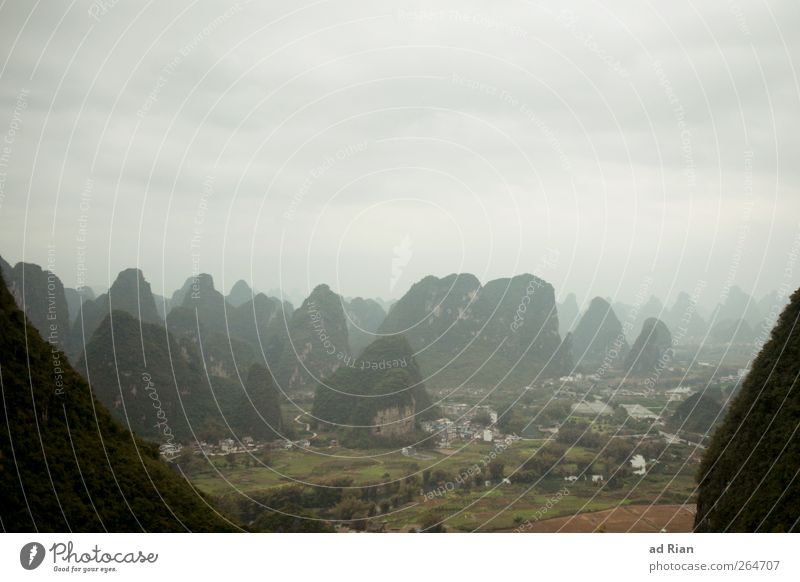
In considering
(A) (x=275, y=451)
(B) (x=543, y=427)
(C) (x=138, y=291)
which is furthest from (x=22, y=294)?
(B) (x=543, y=427)

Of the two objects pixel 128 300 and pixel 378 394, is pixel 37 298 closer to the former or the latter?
pixel 128 300

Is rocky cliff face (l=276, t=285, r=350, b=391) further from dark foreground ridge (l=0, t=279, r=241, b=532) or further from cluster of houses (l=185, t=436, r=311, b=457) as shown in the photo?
dark foreground ridge (l=0, t=279, r=241, b=532)

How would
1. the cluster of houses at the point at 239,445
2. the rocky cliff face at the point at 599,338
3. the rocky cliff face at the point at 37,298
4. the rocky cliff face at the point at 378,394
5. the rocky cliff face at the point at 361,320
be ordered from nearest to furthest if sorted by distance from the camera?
the cluster of houses at the point at 239,445 → the rocky cliff face at the point at 378,394 → the rocky cliff face at the point at 37,298 → the rocky cliff face at the point at 361,320 → the rocky cliff face at the point at 599,338

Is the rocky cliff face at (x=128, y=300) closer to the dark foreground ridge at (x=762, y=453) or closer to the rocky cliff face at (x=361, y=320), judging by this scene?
the rocky cliff face at (x=361, y=320)

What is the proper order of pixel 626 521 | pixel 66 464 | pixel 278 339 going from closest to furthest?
1. pixel 66 464
2. pixel 626 521
3. pixel 278 339

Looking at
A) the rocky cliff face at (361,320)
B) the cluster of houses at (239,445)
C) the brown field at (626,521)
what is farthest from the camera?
the rocky cliff face at (361,320)

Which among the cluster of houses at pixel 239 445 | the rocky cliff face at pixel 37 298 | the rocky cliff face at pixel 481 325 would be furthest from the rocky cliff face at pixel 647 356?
the rocky cliff face at pixel 37 298

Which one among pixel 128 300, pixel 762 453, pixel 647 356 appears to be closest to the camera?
pixel 762 453

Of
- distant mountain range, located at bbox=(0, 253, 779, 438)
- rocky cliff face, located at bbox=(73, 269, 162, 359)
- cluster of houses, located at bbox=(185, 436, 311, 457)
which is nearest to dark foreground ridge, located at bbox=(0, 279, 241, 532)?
cluster of houses, located at bbox=(185, 436, 311, 457)

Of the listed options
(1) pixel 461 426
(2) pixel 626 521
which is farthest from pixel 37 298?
(2) pixel 626 521
